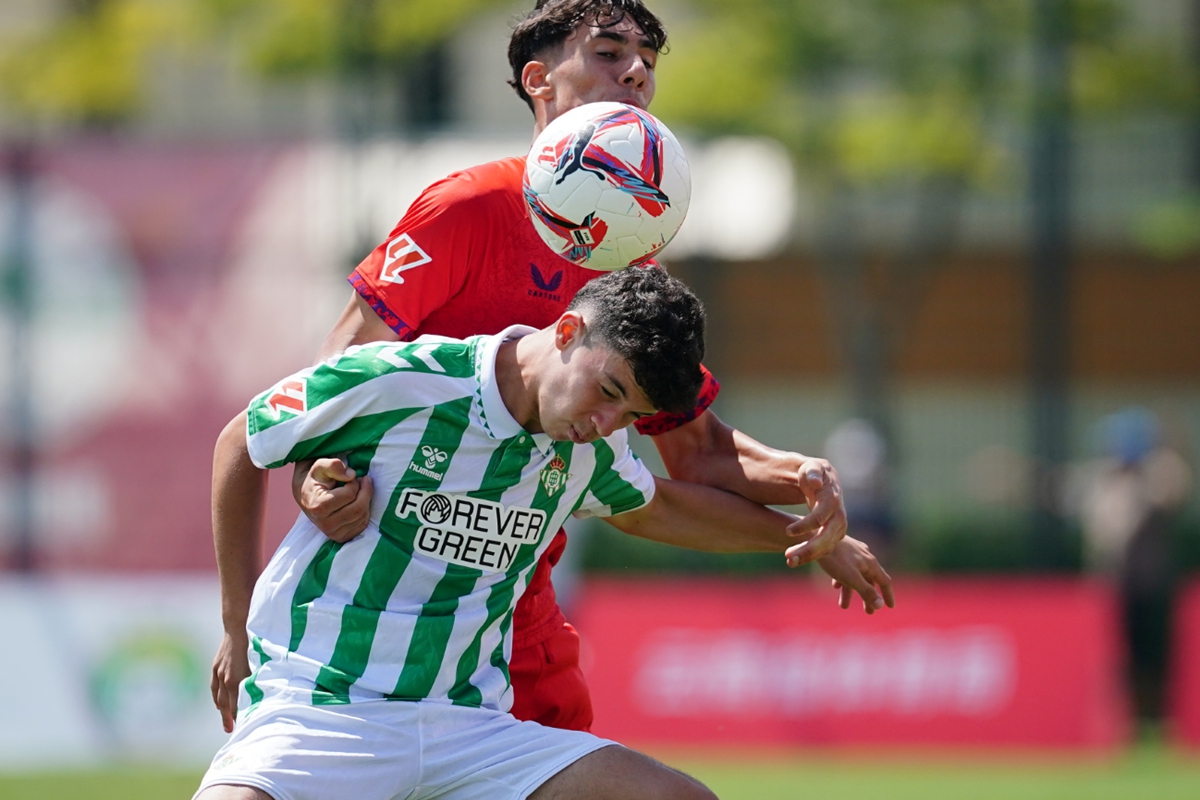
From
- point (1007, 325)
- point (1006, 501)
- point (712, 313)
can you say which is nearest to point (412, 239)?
point (712, 313)

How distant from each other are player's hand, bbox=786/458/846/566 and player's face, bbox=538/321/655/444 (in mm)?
539

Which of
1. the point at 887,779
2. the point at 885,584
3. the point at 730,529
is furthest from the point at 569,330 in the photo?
the point at 887,779

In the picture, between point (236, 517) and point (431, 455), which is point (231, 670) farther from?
point (431, 455)

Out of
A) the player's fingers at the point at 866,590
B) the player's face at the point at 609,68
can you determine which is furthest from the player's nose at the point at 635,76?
the player's fingers at the point at 866,590

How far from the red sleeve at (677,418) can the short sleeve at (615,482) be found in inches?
7.7

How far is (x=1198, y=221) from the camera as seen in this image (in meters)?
17.1

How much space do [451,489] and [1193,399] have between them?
54.6 ft

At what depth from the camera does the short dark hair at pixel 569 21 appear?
434cm

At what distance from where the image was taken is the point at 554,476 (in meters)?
3.96

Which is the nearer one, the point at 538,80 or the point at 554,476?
the point at 554,476

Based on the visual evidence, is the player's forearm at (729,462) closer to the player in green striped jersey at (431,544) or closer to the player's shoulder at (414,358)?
the player in green striped jersey at (431,544)

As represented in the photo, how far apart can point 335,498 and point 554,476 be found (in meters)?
0.56

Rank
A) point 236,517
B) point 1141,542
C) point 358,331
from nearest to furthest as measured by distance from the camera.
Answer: point 236,517
point 358,331
point 1141,542

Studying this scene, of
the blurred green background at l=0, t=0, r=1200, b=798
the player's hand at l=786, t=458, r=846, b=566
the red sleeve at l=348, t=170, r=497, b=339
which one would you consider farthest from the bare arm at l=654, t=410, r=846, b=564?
the blurred green background at l=0, t=0, r=1200, b=798
